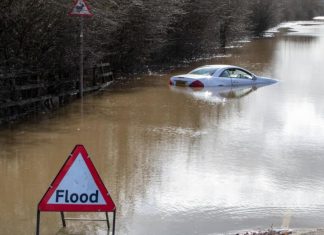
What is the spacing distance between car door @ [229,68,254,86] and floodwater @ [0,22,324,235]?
317cm

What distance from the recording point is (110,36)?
74.4 feet

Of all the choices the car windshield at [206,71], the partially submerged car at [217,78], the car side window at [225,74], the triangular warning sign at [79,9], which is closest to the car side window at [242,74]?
the partially submerged car at [217,78]

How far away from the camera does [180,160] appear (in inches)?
455

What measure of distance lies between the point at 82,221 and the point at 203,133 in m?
6.89

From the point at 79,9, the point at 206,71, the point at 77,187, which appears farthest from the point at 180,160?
the point at 206,71

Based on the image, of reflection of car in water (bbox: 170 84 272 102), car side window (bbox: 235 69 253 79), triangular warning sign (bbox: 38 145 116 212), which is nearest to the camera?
triangular warning sign (bbox: 38 145 116 212)

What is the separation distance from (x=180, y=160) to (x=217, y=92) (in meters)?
11.0

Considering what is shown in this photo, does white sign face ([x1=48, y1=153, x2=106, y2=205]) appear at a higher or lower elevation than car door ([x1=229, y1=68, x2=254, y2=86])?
lower

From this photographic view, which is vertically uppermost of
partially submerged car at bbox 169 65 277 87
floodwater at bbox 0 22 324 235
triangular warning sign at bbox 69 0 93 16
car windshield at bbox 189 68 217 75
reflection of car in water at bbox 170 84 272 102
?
triangular warning sign at bbox 69 0 93 16

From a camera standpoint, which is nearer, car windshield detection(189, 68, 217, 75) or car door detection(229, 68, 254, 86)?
car windshield detection(189, 68, 217, 75)

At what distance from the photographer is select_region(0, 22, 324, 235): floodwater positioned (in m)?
8.30

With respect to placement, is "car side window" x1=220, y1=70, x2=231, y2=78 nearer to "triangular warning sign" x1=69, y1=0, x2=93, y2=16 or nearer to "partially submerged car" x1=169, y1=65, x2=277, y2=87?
"partially submerged car" x1=169, y1=65, x2=277, y2=87

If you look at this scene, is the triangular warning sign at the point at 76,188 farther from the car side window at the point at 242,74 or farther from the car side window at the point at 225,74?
the car side window at the point at 242,74

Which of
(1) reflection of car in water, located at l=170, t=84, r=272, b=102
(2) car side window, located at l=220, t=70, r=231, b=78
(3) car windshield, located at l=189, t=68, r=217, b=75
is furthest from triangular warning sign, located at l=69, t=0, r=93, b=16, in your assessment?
(2) car side window, located at l=220, t=70, r=231, b=78
